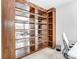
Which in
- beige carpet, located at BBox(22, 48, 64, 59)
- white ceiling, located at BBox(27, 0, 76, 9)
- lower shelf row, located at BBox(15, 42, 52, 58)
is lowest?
beige carpet, located at BBox(22, 48, 64, 59)

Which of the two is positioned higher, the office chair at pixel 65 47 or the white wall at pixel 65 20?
the white wall at pixel 65 20

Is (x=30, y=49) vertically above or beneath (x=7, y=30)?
beneath

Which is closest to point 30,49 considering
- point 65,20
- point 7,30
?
point 65,20

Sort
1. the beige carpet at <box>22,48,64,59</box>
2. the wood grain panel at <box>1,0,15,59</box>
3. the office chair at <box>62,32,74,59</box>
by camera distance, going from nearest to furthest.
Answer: the wood grain panel at <box>1,0,15,59</box> → the office chair at <box>62,32,74,59</box> → the beige carpet at <box>22,48,64,59</box>

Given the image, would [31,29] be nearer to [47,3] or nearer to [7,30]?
[47,3]

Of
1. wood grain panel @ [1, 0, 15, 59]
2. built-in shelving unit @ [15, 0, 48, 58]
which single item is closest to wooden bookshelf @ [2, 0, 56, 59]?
built-in shelving unit @ [15, 0, 48, 58]

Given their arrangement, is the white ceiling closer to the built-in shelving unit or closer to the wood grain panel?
the built-in shelving unit

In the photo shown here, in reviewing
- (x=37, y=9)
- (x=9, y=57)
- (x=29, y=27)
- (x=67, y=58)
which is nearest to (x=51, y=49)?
(x=67, y=58)

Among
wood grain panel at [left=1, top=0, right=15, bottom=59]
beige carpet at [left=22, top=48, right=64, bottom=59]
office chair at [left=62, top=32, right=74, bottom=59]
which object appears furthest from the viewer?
beige carpet at [left=22, top=48, right=64, bottom=59]

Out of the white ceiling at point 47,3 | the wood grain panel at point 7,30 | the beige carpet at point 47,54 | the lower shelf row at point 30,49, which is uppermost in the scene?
the white ceiling at point 47,3

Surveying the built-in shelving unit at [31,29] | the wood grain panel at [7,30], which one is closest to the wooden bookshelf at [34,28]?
the built-in shelving unit at [31,29]

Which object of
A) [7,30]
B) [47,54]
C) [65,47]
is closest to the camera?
[7,30]

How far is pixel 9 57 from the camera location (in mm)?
406

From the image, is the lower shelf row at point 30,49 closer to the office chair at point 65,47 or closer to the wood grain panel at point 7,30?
the office chair at point 65,47
